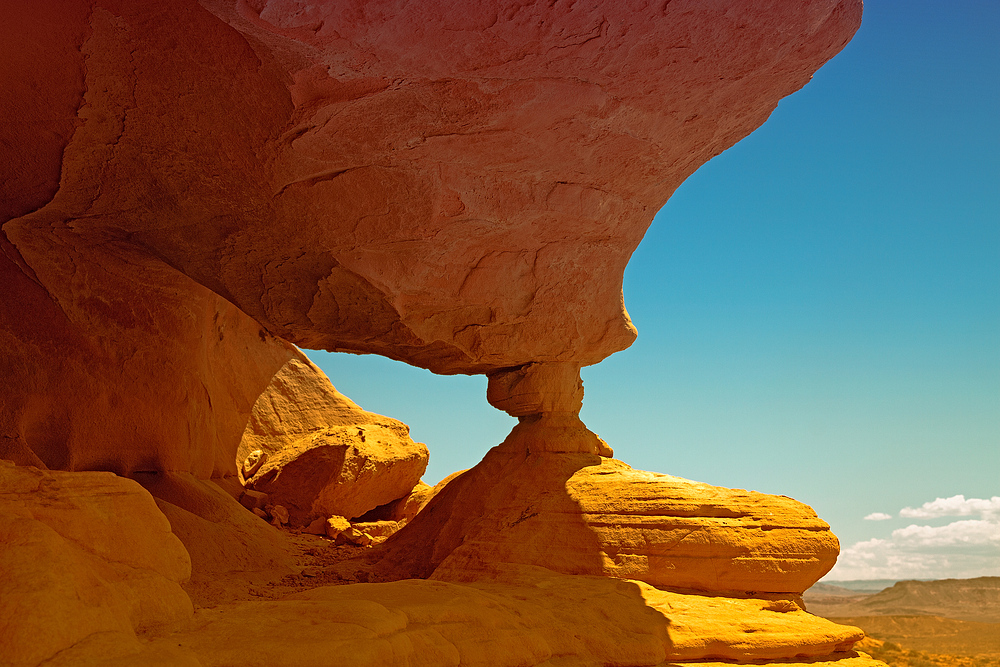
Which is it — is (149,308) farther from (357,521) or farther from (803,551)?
(803,551)

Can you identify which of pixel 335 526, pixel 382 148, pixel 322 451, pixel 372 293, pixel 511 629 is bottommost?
pixel 511 629

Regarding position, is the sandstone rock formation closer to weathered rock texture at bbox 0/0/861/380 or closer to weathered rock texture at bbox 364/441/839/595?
weathered rock texture at bbox 364/441/839/595

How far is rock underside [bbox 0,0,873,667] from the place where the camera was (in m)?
3.46

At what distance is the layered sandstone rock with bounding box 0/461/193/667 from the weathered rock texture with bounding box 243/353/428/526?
22.5ft

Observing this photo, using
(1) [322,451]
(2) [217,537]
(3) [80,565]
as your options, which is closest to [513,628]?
(3) [80,565]

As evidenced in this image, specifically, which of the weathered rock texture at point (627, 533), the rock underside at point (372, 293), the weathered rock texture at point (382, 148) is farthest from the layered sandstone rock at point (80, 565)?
the weathered rock texture at point (627, 533)

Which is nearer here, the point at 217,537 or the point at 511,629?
the point at 511,629

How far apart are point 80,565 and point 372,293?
12.3 ft

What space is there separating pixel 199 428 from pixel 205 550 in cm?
166

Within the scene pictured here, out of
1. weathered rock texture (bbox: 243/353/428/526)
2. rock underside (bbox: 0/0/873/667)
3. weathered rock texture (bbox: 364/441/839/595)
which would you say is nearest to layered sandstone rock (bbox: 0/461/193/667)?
rock underside (bbox: 0/0/873/667)

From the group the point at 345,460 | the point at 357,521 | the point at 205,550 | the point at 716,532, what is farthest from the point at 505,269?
the point at 357,521

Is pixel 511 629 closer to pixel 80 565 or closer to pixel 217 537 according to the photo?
pixel 80 565

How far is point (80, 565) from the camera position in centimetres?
300

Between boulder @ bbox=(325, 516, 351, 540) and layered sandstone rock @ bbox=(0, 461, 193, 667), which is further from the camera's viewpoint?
boulder @ bbox=(325, 516, 351, 540)
